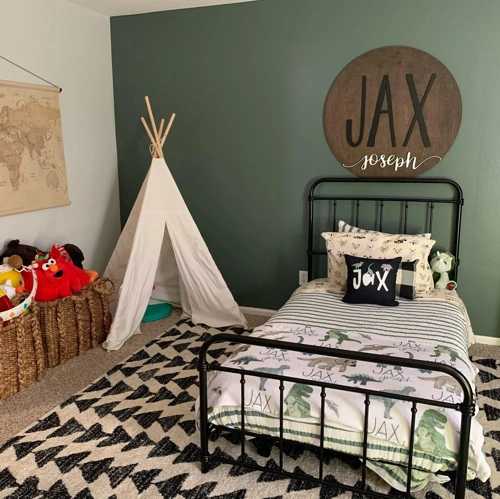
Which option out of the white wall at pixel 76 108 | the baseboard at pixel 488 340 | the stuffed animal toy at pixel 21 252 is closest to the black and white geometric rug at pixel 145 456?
the baseboard at pixel 488 340

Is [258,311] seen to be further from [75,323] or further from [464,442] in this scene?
[464,442]

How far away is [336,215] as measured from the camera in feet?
12.3

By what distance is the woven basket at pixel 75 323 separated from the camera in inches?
125

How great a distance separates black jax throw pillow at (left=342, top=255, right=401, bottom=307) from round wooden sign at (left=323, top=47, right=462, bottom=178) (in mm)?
769

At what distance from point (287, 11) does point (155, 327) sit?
8.16ft

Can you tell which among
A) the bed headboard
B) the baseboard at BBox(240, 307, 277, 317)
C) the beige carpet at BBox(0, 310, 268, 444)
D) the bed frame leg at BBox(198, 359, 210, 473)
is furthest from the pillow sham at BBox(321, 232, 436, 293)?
the bed frame leg at BBox(198, 359, 210, 473)

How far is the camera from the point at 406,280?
3191 millimetres

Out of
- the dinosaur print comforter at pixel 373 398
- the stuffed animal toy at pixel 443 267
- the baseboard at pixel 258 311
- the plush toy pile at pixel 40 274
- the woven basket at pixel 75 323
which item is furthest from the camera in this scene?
the baseboard at pixel 258 311

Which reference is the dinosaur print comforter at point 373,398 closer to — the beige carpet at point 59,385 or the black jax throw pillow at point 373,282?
the black jax throw pillow at point 373,282

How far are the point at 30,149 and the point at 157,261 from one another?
45.5 inches

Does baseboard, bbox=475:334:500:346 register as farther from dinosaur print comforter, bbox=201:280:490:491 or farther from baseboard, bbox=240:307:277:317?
baseboard, bbox=240:307:277:317

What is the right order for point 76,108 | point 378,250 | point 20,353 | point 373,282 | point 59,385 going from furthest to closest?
point 76,108
point 378,250
point 373,282
point 59,385
point 20,353

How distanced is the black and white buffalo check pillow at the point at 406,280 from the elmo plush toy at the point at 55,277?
6.74ft

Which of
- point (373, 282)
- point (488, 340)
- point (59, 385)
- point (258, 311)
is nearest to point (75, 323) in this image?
point (59, 385)
